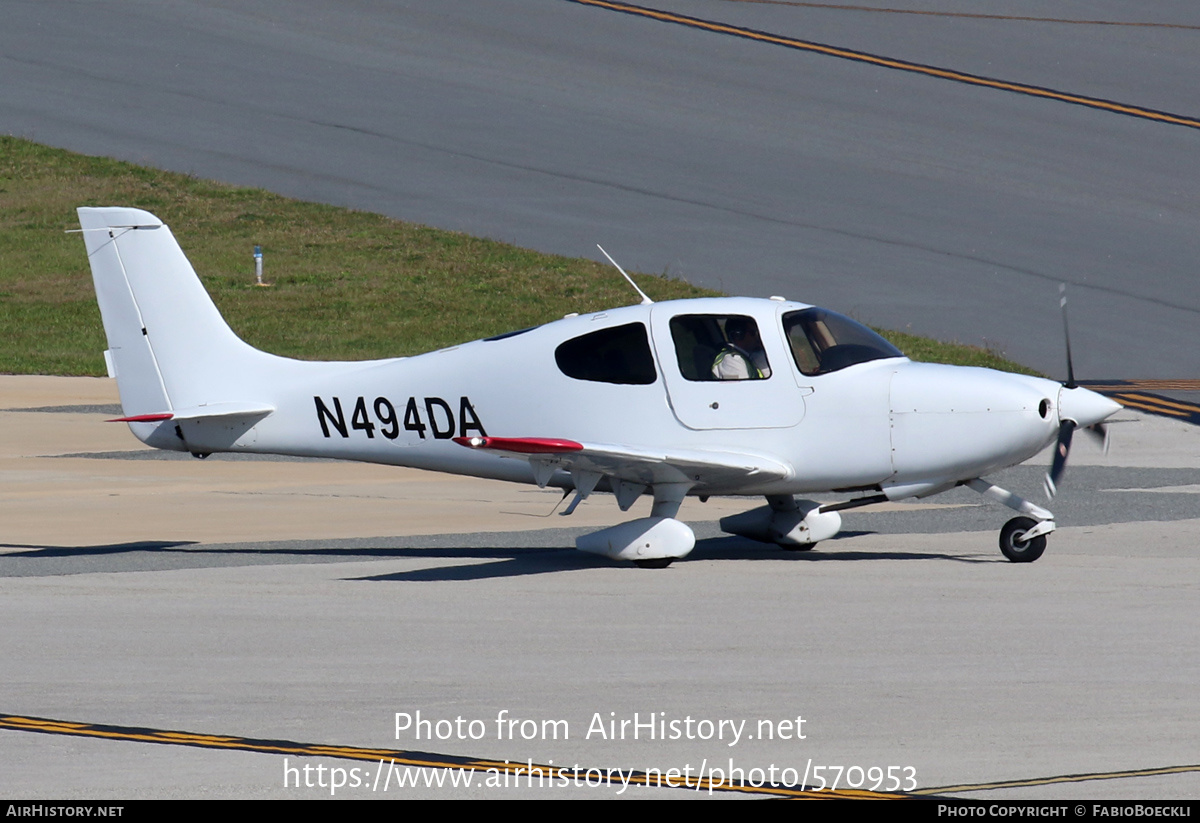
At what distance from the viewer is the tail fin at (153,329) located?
13.8 metres

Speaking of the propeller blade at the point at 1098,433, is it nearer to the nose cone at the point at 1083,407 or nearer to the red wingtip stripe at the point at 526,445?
the nose cone at the point at 1083,407

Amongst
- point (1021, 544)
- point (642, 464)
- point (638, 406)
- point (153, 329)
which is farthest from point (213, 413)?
point (1021, 544)

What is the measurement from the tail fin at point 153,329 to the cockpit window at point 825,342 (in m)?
4.57

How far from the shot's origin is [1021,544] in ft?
41.1

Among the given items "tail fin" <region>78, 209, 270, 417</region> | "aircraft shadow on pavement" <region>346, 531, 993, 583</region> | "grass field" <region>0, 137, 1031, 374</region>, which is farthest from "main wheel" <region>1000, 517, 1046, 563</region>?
"grass field" <region>0, 137, 1031, 374</region>

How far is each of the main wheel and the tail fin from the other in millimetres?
6280

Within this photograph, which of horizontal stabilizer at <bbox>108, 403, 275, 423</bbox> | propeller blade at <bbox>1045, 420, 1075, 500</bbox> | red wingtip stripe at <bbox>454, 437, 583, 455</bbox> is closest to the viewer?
red wingtip stripe at <bbox>454, 437, 583, 455</bbox>

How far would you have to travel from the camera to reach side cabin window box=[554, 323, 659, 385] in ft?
42.0

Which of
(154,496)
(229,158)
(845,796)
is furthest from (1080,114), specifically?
(845,796)

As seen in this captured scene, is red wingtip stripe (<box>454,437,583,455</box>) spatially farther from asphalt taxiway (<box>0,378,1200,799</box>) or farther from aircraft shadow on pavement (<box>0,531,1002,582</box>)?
aircraft shadow on pavement (<box>0,531,1002,582</box>)

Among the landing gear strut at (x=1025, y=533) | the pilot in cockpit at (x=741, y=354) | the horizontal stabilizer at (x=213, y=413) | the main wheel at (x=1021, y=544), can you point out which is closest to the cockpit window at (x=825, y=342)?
the pilot in cockpit at (x=741, y=354)

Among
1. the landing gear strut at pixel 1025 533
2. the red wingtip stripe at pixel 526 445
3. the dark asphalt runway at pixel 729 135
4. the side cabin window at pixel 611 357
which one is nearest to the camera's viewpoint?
the red wingtip stripe at pixel 526 445

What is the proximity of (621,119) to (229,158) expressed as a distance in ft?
30.3

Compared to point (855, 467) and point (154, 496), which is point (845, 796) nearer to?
point (855, 467)
